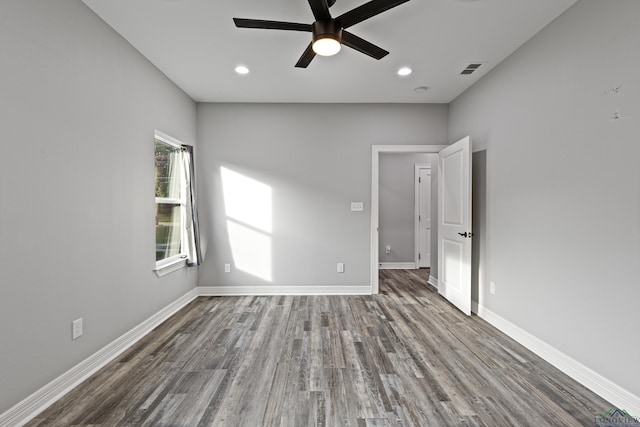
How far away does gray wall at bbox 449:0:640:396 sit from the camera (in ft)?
6.09

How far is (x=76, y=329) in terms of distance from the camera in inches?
83.2

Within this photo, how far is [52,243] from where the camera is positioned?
6.33ft

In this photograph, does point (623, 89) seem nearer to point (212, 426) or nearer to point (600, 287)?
point (600, 287)

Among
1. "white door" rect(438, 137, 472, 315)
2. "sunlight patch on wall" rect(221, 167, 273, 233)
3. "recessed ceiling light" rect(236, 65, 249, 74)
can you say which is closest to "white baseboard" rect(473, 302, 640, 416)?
"white door" rect(438, 137, 472, 315)

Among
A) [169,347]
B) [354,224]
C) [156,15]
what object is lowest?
[169,347]

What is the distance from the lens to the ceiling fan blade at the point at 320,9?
175 centimetres

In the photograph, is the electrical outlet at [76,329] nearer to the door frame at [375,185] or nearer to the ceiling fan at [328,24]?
the ceiling fan at [328,24]

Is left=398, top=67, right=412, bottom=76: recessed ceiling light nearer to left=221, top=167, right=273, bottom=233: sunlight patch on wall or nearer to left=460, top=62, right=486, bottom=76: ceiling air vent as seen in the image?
left=460, top=62, right=486, bottom=76: ceiling air vent

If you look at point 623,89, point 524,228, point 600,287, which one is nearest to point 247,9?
point 623,89

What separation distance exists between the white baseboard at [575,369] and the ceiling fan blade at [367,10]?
107 inches

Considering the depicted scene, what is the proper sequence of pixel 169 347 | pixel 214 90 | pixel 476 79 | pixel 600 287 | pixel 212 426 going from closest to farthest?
1. pixel 212 426
2. pixel 600 287
3. pixel 169 347
4. pixel 476 79
5. pixel 214 90

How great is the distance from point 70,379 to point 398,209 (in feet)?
17.9

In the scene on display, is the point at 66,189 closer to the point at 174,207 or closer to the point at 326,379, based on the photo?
the point at 174,207

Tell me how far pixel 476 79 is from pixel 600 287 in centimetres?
255
